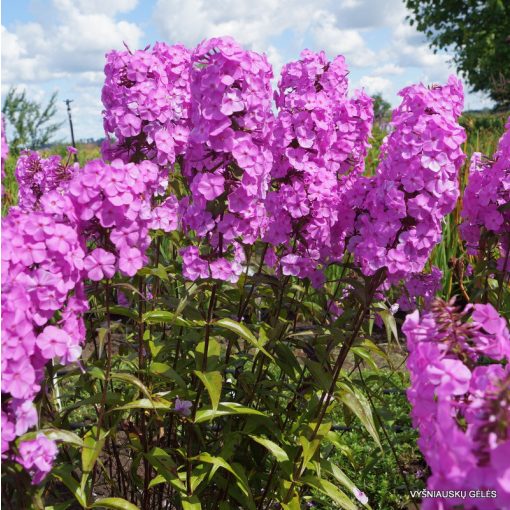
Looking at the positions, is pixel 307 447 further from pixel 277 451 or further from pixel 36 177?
pixel 36 177

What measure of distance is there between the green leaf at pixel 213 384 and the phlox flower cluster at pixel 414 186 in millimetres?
A: 609

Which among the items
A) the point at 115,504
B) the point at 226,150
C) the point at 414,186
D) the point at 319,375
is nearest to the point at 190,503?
the point at 115,504

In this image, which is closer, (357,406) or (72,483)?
(72,483)

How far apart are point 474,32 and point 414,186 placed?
24.0 m

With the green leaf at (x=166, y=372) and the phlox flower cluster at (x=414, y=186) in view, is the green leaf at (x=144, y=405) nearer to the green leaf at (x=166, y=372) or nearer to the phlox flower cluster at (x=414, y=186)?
the green leaf at (x=166, y=372)

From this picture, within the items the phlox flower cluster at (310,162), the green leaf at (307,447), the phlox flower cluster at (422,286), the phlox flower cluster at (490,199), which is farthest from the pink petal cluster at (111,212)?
the phlox flower cluster at (490,199)

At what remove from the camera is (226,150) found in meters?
2.10

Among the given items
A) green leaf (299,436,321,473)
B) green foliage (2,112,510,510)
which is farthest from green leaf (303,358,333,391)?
green leaf (299,436,321,473)

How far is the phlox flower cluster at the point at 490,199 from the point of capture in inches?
106

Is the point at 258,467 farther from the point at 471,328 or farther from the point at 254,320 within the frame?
the point at 471,328

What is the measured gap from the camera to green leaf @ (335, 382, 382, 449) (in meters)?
2.29

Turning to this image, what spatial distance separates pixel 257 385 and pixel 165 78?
3.79 ft

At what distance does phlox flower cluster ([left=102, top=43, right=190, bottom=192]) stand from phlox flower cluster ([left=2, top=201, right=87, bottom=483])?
0.62 m

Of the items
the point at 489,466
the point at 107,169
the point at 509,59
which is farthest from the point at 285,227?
the point at 509,59
